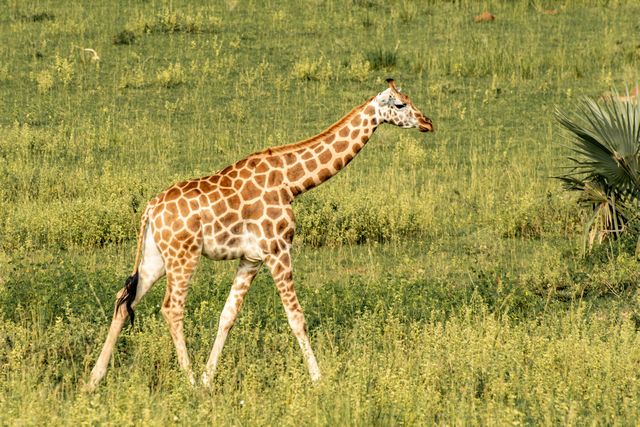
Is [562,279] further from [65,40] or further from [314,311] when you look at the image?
[65,40]

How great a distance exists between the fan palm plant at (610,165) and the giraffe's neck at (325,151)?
311cm

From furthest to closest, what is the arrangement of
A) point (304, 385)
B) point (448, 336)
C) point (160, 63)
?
point (160, 63) < point (448, 336) < point (304, 385)

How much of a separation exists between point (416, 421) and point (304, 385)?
133 cm

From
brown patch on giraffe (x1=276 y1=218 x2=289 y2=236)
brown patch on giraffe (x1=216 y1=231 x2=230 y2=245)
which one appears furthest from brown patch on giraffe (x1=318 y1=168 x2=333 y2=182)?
brown patch on giraffe (x1=216 y1=231 x2=230 y2=245)

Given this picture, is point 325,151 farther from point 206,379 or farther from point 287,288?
point 206,379

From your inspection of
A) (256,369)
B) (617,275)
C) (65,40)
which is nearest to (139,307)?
(256,369)

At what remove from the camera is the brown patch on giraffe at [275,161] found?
10.6 meters

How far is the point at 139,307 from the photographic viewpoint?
1238cm

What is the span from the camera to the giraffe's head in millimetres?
10750

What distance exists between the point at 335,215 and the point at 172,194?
604 cm

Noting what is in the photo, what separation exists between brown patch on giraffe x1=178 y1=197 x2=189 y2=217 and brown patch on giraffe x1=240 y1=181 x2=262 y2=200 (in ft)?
1.40

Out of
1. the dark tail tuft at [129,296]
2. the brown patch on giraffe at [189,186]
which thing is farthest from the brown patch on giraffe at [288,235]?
the dark tail tuft at [129,296]

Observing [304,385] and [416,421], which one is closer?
[416,421]

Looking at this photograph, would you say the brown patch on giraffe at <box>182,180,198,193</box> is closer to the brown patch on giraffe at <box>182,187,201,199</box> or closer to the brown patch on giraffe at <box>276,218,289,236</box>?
the brown patch on giraffe at <box>182,187,201,199</box>
